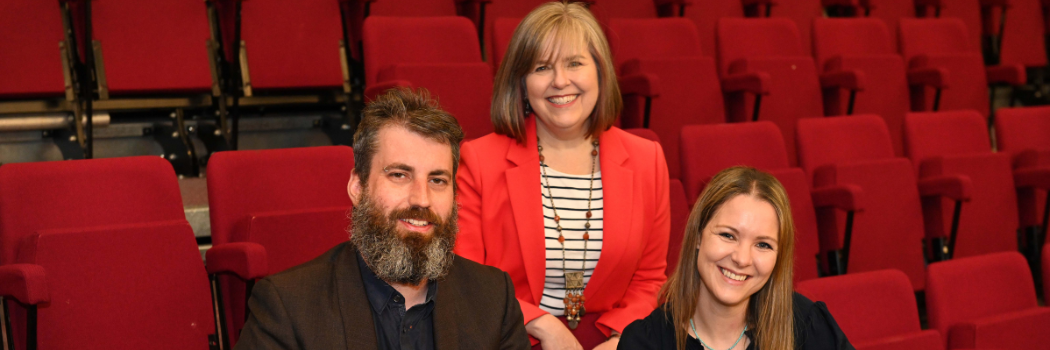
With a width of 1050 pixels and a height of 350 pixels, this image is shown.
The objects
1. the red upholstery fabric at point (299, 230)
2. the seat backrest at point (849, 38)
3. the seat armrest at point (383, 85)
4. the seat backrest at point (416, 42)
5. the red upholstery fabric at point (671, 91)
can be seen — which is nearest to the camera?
the red upholstery fabric at point (299, 230)

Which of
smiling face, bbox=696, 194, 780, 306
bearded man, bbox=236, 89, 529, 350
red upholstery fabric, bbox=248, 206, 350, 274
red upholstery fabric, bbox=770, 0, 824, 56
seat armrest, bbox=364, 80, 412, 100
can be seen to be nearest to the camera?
bearded man, bbox=236, 89, 529, 350

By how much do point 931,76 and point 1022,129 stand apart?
0.37 feet

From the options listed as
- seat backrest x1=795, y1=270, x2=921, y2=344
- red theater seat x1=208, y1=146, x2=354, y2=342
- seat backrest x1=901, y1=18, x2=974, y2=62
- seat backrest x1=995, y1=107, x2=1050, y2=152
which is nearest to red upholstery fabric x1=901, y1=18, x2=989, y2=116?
seat backrest x1=901, y1=18, x2=974, y2=62

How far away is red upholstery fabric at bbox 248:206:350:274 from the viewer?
0.60m

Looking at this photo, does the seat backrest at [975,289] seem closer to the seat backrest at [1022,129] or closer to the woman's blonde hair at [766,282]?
the woman's blonde hair at [766,282]

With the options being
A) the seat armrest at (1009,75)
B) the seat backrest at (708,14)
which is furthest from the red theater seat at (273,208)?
the seat armrest at (1009,75)

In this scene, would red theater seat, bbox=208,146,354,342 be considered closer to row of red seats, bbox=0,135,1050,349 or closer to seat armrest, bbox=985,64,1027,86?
row of red seats, bbox=0,135,1050,349

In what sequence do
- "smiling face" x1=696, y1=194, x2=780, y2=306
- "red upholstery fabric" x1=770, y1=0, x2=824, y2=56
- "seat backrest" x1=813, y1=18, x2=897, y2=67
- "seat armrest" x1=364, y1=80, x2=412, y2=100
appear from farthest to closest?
"red upholstery fabric" x1=770, y1=0, x2=824, y2=56 → "seat backrest" x1=813, y1=18, x2=897, y2=67 → "seat armrest" x1=364, y1=80, x2=412, y2=100 → "smiling face" x1=696, y1=194, x2=780, y2=306

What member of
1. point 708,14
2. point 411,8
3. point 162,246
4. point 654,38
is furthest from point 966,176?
point 162,246

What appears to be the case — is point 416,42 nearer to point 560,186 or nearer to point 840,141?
point 560,186

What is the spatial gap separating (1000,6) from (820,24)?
392mm

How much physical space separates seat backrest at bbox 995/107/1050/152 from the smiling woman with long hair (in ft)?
2.00

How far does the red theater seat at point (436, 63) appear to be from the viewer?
2.50ft

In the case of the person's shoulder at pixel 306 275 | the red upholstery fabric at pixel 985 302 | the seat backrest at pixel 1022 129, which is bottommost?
the red upholstery fabric at pixel 985 302
